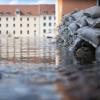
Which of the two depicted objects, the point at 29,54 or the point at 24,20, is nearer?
the point at 29,54

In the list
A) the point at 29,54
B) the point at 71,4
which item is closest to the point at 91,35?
the point at 29,54

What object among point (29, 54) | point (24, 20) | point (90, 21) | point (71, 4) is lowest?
point (29, 54)

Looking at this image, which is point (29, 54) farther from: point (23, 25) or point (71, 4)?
point (23, 25)

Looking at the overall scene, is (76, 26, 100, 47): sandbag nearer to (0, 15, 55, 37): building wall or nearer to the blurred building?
the blurred building

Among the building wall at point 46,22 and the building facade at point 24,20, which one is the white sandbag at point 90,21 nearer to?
the building wall at point 46,22

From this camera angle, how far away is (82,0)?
11.8 m

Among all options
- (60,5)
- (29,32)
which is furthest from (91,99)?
(29,32)

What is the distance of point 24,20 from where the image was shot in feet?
184

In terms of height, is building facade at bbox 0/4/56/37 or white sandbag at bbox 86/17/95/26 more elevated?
→ building facade at bbox 0/4/56/37

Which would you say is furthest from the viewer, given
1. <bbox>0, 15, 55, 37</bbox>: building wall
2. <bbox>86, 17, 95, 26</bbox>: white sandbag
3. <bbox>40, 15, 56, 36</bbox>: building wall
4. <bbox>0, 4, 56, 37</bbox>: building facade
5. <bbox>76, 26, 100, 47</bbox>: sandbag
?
<bbox>0, 15, 55, 37</bbox>: building wall

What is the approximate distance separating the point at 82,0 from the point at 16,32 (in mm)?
43695

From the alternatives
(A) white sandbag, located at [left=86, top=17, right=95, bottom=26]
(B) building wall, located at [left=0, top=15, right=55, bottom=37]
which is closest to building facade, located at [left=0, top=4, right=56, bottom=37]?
(B) building wall, located at [left=0, top=15, right=55, bottom=37]

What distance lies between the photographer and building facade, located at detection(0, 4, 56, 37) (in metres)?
54.4

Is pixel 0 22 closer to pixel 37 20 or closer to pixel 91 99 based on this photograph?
pixel 37 20
